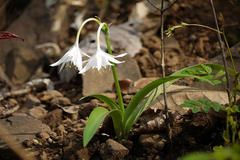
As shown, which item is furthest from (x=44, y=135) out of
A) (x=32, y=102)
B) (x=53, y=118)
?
(x=32, y=102)

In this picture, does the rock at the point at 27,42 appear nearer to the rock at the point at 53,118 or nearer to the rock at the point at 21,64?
the rock at the point at 21,64

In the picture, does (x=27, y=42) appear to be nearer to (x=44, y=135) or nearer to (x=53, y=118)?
(x=53, y=118)

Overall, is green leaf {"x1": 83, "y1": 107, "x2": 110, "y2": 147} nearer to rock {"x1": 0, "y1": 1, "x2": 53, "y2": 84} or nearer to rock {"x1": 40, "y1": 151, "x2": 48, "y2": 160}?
rock {"x1": 40, "y1": 151, "x2": 48, "y2": 160}

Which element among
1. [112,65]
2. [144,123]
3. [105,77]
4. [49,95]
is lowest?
[144,123]

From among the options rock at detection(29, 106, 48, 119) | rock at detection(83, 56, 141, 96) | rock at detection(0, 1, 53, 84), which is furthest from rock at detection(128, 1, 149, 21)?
rock at detection(29, 106, 48, 119)

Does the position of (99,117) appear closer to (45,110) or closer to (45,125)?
(45,125)

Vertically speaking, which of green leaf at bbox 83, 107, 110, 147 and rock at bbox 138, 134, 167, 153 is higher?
green leaf at bbox 83, 107, 110, 147

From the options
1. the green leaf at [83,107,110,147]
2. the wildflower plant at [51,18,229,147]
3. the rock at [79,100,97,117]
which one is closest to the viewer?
the green leaf at [83,107,110,147]

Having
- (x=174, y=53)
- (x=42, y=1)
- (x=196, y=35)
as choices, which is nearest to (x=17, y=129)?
(x=174, y=53)
